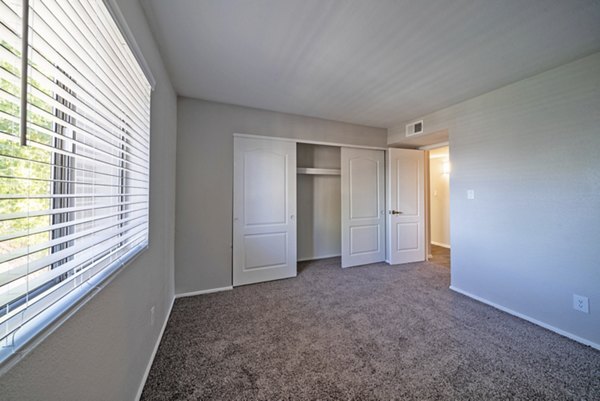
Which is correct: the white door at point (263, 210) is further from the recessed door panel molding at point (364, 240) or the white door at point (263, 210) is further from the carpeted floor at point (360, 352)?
the recessed door panel molding at point (364, 240)

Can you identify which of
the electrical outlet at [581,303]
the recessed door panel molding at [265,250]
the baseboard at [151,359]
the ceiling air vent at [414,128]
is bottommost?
the baseboard at [151,359]

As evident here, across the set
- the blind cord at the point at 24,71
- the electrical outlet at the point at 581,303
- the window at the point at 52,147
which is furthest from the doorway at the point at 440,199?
the blind cord at the point at 24,71

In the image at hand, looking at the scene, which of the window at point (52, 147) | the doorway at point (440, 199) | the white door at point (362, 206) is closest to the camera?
the window at point (52, 147)

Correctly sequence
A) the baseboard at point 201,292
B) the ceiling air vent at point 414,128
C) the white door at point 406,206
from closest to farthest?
the baseboard at point 201,292 < the ceiling air vent at point 414,128 < the white door at point 406,206

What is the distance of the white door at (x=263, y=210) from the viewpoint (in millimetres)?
3088

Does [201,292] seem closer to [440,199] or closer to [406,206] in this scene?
[406,206]

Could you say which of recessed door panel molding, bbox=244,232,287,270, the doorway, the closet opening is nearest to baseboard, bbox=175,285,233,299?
recessed door panel molding, bbox=244,232,287,270

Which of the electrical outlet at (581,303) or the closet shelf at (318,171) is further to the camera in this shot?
the closet shelf at (318,171)

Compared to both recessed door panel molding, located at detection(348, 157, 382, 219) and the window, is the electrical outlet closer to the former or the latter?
recessed door panel molding, located at detection(348, 157, 382, 219)

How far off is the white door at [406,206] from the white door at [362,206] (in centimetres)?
17

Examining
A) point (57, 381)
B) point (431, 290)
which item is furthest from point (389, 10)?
point (431, 290)

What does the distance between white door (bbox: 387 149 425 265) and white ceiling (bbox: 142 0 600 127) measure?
4.67 ft

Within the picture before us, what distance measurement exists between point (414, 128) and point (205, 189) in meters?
3.31

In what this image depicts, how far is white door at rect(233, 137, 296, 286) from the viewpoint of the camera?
309 centimetres
